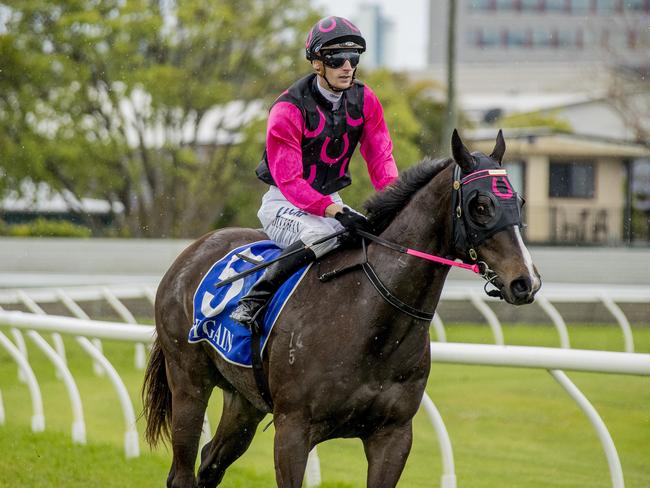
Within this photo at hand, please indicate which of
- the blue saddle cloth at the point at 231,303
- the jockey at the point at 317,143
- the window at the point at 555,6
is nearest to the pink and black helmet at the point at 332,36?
the jockey at the point at 317,143

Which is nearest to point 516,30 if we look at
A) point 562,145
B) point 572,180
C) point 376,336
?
point 572,180

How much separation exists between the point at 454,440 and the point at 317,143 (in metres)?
3.06

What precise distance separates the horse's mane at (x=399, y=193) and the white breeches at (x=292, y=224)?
176mm

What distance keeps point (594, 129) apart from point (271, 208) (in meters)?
23.3

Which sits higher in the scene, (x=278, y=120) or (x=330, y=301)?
(x=278, y=120)

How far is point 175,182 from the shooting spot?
19500 mm

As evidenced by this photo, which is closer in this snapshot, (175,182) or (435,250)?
(435,250)

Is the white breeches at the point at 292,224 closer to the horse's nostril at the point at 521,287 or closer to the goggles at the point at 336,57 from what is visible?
the goggles at the point at 336,57

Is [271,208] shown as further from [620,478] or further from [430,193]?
[620,478]

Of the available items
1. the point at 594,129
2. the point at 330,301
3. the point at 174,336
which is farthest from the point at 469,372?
the point at 594,129

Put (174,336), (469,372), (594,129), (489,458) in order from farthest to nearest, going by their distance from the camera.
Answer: (594,129) → (469,372) → (489,458) → (174,336)

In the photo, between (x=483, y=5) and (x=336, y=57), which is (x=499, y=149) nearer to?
(x=336, y=57)

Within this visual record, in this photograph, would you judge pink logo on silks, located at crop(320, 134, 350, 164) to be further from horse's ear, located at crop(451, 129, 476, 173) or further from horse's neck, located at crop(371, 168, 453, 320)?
horse's ear, located at crop(451, 129, 476, 173)

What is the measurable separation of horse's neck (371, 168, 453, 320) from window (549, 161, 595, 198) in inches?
683
